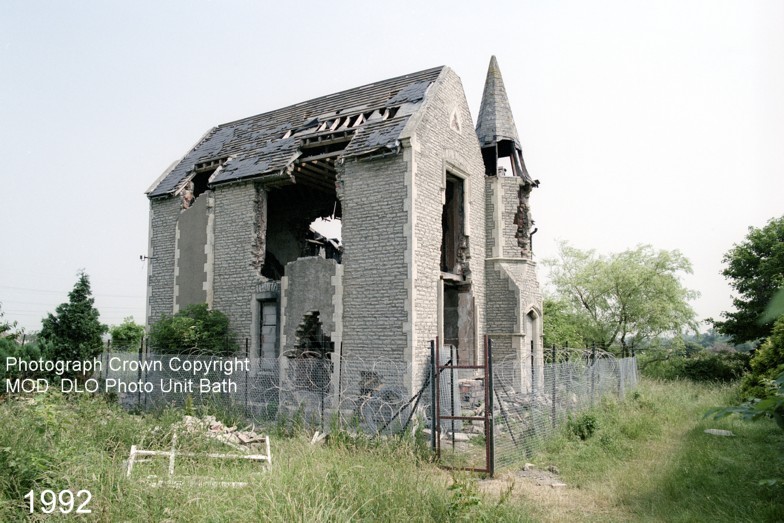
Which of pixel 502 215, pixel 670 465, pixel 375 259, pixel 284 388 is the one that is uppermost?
pixel 502 215

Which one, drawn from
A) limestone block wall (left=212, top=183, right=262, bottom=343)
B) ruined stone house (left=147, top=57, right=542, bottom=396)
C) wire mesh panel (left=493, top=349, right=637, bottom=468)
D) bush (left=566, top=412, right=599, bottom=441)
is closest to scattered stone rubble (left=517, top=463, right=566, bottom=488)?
wire mesh panel (left=493, top=349, right=637, bottom=468)

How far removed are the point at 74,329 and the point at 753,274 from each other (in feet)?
96.1

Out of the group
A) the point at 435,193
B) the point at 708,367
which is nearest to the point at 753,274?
the point at 708,367

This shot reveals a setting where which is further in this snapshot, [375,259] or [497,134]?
[497,134]

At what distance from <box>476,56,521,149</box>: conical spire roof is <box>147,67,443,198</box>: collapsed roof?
2863mm

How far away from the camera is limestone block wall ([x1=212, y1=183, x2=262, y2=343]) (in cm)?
1688

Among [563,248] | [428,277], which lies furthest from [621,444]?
[563,248]

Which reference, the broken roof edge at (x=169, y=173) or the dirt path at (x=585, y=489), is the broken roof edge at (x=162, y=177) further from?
the dirt path at (x=585, y=489)

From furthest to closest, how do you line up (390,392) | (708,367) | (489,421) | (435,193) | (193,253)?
(708,367) < (193,253) < (435,193) < (390,392) < (489,421)

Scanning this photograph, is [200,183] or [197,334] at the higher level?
[200,183]

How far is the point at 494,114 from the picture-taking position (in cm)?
1883

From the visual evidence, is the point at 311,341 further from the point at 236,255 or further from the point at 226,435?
the point at 226,435

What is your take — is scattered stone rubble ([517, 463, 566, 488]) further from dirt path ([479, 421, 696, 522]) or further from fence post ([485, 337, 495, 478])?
fence post ([485, 337, 495, 478])

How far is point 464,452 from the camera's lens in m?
10.7
